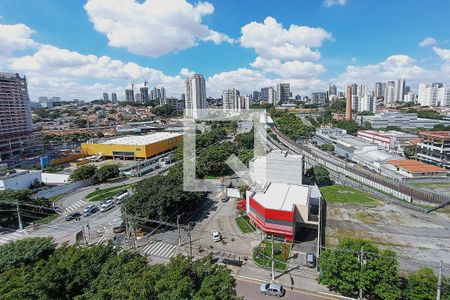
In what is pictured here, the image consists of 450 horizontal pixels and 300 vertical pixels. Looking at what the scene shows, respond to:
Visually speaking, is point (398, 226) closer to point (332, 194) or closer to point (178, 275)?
point (332, 194)

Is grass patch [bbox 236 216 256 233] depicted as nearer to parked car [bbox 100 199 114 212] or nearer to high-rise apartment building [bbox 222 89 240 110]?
parked car [bbox 100 199 114 212]

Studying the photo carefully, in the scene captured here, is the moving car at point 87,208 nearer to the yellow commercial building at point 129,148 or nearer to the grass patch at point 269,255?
the grass patch at point 269,255

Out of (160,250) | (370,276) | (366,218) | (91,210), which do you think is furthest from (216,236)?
(366,218)

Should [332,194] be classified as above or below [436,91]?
below

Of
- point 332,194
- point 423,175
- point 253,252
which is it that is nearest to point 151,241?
point 253,252

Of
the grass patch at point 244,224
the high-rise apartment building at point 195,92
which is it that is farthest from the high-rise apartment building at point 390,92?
the grass patch at point 244,224

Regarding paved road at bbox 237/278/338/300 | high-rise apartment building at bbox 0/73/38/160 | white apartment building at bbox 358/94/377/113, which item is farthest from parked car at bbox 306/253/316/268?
white apartment building at bbox 358/94/377/113
